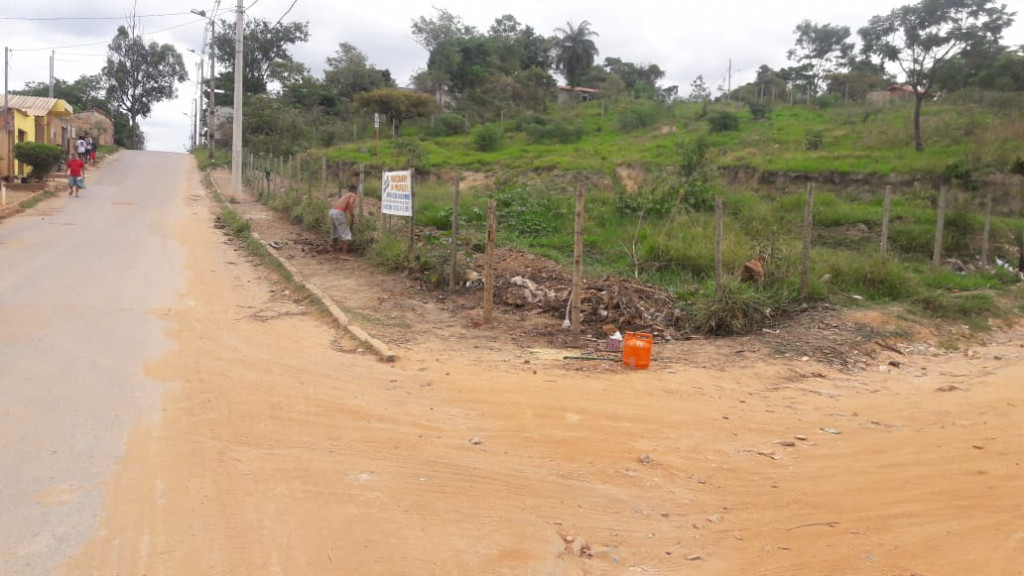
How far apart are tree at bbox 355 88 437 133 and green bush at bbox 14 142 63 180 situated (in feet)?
68.0

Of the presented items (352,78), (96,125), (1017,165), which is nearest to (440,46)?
(352,78)

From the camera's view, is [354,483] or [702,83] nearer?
[354,483]

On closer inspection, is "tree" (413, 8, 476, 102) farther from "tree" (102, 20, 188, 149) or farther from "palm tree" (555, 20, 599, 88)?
"tree" (102, 20, 188, 149)

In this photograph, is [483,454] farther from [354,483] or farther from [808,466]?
[808,466]

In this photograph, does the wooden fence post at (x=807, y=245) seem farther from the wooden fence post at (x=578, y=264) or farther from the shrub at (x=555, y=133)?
the shrub at (x=555, y=133)

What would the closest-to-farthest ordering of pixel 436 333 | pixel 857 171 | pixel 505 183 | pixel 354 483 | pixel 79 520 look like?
pixel 79 520
pixel 354 483
pixel 436 333
pixel 505 183
pixel 857 171

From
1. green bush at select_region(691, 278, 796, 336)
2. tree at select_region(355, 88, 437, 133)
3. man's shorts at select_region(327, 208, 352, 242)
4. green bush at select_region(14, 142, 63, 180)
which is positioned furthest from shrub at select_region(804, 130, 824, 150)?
green bush at select_region(14, 142, 63, 180)

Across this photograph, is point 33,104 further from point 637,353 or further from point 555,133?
point 637,353

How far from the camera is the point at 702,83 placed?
2162 inches

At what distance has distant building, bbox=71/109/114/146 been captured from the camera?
53891 mm

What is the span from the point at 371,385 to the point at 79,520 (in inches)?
119

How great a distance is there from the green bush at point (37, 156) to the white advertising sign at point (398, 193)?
19.7 metres

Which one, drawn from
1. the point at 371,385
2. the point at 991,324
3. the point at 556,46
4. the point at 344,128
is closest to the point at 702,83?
the point at 556,46

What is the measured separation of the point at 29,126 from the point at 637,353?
33798 mm
